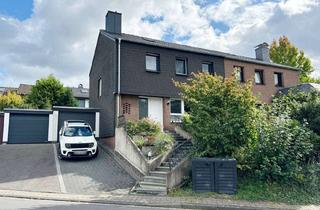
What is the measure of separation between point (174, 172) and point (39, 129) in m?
14.0

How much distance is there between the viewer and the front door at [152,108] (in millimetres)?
16516

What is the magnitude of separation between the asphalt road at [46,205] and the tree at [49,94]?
21.3m

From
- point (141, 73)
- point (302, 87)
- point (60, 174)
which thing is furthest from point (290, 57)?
point (60, 174)

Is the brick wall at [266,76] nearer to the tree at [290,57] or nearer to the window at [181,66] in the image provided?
the window at [181,66]

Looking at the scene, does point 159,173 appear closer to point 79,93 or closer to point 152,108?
point 152,108

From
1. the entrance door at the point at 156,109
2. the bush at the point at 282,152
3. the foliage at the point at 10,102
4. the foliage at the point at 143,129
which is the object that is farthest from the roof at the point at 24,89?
the bush at the point at 282,152

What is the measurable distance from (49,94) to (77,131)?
616 inches

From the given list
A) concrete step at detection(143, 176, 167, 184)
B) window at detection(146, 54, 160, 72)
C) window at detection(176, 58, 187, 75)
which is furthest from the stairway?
window at detection(176, 58, 187, 75)

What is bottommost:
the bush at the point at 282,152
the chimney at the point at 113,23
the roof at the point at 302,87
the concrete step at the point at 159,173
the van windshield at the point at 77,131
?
the concrete step at the point at 159,173

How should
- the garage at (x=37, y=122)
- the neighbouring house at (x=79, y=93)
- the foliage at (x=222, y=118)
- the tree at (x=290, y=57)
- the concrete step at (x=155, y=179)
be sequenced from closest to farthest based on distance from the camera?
the concrete step at (x=155, y=179) → the foliage at (x=222, y=118) → the garage at (x=37, y=122) → the tree at (x=290, y=57) → the neighbouring house at (x=79, y=93)

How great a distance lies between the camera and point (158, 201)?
831cm

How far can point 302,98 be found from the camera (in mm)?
13148

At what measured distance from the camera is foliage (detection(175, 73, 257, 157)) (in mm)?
10023

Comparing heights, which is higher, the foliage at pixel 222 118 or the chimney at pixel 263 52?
the chimney at pixel 263 52
